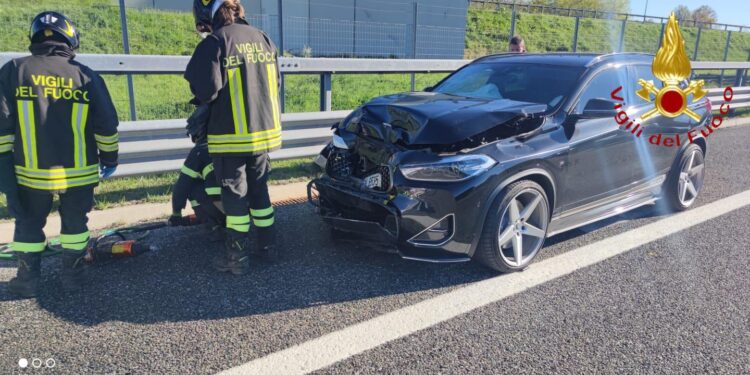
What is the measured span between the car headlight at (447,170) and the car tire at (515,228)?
0.30m

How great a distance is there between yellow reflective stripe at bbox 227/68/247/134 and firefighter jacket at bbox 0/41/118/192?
2.61ft

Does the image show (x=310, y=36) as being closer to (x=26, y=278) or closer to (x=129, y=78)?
(x=129, y=78)

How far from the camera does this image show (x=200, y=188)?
13.8 ft

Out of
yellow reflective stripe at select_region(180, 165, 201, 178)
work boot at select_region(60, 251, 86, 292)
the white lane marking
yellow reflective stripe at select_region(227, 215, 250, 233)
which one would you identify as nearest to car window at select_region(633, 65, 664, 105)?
the white lane marking

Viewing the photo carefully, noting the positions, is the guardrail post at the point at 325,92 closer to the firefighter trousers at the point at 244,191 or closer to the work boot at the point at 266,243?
the firefighter trousers at the point at 244,191

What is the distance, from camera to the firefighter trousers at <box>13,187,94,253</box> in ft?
11.0

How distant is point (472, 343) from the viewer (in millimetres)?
2914

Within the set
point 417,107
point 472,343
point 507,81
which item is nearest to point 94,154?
point 417,107

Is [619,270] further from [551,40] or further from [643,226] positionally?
[551,40]

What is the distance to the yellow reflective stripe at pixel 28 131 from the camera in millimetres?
3162

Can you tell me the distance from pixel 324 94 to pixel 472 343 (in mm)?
4444

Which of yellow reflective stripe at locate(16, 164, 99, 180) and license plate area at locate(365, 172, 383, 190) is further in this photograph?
license plate area at locate(365, 172, 383, 190)

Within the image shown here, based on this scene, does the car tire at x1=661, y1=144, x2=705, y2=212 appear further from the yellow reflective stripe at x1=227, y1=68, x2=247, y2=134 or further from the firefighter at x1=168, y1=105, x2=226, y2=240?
the firefighter at x1=168, y1=105, x2=226, y2=240

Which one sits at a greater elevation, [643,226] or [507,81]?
[507,81]
